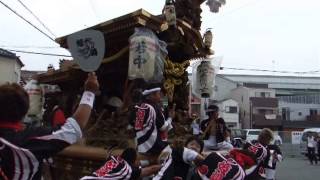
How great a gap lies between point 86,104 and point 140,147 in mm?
3210

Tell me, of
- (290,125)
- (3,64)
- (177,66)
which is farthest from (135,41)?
(290,125)

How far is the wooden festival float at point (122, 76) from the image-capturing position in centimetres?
746

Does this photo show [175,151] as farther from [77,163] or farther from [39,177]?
[39,177]

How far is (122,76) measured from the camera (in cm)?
891

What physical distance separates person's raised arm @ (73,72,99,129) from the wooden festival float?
3.75 metres

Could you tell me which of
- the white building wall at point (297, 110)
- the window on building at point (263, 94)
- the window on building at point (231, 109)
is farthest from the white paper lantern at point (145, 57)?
the white building wall at point (297, 110)

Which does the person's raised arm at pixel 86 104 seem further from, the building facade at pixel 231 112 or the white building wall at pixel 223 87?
the white building wall at pixel 223 87

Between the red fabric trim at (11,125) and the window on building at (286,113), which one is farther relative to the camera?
the window on building at (286,113)

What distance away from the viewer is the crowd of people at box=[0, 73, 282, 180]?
2725 mm

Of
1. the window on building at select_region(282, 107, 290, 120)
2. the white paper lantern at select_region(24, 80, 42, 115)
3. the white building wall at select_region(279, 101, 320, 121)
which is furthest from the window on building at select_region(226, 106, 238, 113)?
the white paper lantern at select_region(24, 80, 42, 115)

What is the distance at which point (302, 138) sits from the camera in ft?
100

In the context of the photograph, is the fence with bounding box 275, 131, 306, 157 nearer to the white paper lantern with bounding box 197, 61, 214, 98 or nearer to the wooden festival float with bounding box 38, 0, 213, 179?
the white paper lantern with bounding box 197, 61, 214, 98

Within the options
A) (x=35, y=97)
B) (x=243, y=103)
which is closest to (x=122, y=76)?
(x=35, y=97)

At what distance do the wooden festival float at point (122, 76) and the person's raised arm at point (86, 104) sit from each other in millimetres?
3746
